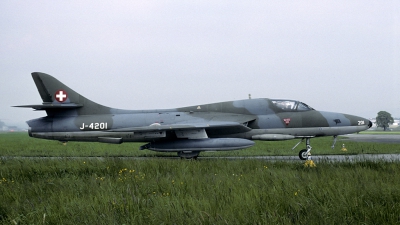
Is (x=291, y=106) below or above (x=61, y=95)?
below

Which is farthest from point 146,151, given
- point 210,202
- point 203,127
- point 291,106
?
point 210,202

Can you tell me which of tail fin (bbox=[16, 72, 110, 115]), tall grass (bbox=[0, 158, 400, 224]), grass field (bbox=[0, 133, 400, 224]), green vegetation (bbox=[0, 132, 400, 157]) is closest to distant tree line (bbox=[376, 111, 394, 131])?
green vegetation (bbox=[0, 132, 400, 157])

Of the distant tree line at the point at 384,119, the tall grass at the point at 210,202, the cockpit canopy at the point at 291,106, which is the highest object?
the cockpit canopy at the point at 291,106

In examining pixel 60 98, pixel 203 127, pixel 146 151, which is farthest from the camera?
pixel 146 151

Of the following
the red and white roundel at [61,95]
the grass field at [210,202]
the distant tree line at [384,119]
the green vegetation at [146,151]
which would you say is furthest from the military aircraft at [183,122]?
the distant tree line at [384,119]

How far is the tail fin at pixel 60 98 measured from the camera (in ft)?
50.6

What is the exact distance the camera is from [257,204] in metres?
4.53

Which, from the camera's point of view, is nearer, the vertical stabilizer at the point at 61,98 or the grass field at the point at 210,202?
the grass field at the point at 210,202

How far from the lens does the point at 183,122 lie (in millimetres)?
14523

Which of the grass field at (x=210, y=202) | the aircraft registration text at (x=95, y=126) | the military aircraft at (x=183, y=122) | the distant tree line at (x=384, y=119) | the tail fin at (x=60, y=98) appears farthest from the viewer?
the distant tree line at (x=384, y=119)

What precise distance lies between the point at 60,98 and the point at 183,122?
19.4 ft

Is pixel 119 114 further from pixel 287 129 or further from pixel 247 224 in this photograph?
pixel 247 224

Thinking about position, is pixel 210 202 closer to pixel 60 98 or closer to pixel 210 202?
pixel 210 202

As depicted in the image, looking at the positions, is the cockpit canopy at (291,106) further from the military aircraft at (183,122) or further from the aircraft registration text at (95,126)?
the aircraft registration text at (95,126)
